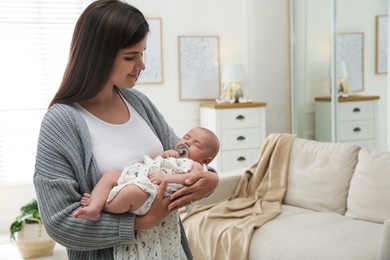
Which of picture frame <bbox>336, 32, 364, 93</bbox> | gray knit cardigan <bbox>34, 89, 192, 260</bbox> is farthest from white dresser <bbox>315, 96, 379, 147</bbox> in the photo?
gray knit cardigan <bbox>34, 89, 192, 260</bbox>

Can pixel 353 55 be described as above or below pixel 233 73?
above

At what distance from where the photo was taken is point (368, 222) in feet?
11.0

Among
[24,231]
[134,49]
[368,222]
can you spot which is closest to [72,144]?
[134,49]

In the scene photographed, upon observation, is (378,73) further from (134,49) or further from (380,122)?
(134,49)

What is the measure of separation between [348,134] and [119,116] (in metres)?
4.22

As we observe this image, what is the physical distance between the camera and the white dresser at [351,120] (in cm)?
506

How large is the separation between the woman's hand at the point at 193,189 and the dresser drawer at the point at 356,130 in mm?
3926

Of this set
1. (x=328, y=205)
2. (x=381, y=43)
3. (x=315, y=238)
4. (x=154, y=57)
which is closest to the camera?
(x=315, y=238)

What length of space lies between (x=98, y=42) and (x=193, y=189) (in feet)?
1.37

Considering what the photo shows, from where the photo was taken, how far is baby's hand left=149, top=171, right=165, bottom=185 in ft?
4.60

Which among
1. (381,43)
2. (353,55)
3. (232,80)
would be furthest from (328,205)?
(232,80)

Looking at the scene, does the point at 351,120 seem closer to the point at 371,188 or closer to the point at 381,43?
the point at 381,43

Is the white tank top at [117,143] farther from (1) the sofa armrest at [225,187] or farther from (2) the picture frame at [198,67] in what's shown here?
(2) the picture frame at [198,67]

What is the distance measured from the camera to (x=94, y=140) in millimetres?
1389
